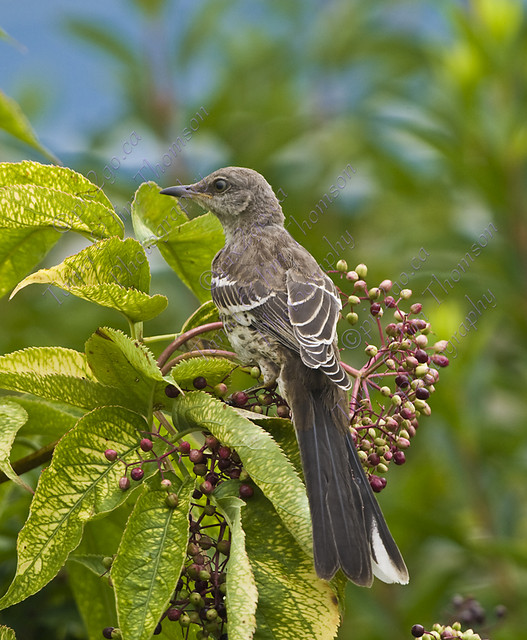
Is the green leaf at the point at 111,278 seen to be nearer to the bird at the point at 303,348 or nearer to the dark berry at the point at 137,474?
the bird at the point at 303,348

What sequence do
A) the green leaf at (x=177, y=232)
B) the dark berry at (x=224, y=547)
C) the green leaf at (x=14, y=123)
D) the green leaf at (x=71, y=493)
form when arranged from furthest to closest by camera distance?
the green leaf at (x=177, y=232), the green leaf at (x=14, y=123), the dark berry at (x=224, y=547), the green leaf at (x=71, y=493)

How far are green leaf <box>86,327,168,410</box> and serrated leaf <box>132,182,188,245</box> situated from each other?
0.48 m

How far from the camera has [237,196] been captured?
12.1 ft

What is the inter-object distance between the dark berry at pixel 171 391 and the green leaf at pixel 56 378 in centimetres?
11

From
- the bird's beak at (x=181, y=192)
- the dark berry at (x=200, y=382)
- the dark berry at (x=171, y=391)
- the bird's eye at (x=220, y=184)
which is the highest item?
the bird's eye at (x=220, y=184)

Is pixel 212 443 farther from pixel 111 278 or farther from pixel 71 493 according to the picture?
pixel 111 278

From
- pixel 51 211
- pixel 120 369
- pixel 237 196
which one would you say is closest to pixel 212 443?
pixel 120 369

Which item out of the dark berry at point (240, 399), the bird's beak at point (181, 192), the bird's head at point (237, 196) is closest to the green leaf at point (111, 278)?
the dark berry at point (240, 399)

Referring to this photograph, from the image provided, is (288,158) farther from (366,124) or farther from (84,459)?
(84,459)

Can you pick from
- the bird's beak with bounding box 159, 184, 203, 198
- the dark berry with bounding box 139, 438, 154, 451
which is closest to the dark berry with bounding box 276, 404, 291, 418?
the dark berry with bounding box 139, 438, 154, 451

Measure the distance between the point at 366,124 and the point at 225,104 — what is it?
99 centimetres

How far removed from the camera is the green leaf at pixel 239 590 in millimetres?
1558

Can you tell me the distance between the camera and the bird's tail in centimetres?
179

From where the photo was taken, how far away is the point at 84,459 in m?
1.85
